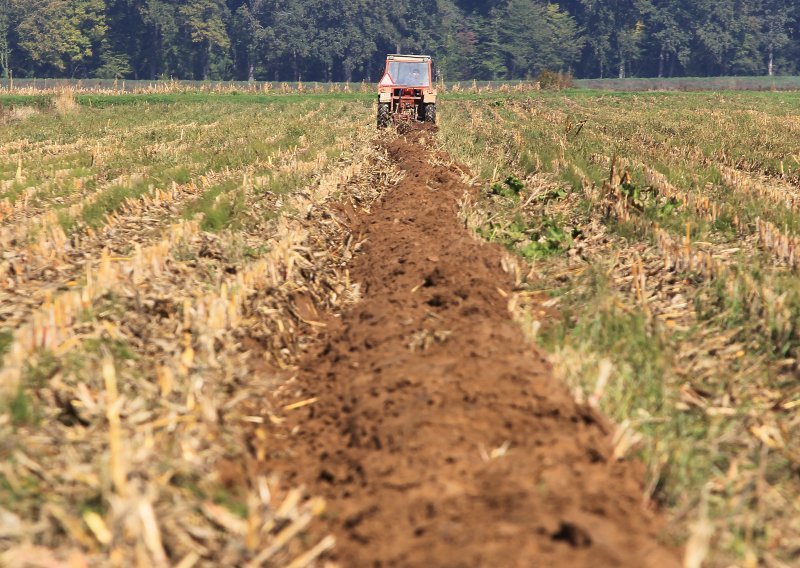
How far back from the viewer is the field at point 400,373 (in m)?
3.52

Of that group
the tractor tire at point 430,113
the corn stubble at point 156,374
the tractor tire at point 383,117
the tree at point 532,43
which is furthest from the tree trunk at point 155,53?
the corn stubble at point 156,374

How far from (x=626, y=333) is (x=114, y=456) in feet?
12.4

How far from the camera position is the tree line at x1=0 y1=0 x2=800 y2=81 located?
84.1m

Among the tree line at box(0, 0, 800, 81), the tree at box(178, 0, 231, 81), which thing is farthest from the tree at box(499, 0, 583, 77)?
the tree at box(178, 0, 231, 81)

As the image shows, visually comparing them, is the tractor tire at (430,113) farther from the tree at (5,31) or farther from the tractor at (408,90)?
the tree at (5,31)

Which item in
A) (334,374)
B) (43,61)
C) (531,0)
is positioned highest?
(531,0)

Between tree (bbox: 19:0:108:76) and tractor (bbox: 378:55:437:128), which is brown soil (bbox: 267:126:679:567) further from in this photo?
tree (bbox: 19:0:108:76)

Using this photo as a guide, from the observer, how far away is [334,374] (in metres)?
5.71

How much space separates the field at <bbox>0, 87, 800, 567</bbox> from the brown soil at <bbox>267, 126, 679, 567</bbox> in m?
Result: 0.02

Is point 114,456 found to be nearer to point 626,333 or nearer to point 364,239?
point 626,333

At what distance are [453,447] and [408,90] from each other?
69.6 ft

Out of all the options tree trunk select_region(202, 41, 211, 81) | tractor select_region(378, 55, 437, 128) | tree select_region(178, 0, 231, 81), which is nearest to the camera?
tractor select_region(378, 55, 437, 128)

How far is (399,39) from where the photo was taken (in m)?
91.6

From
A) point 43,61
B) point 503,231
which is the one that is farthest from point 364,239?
point 43,61
